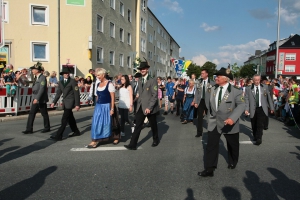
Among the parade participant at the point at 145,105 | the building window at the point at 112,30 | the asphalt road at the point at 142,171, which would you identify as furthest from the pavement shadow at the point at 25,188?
the building window at the point at 112,30

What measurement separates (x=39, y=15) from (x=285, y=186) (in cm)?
2263

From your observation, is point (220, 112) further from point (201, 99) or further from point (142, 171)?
point (201, 99)

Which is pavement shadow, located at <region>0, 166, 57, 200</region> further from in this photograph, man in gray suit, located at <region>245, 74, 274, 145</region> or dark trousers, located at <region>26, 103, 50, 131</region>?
man in gray suit, located at <region>245, 74, 274, 145</region>

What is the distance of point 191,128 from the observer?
30.1ft

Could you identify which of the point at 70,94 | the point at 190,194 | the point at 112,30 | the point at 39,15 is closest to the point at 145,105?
the point at 70,94

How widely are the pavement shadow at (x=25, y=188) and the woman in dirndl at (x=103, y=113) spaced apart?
1800 millimetres

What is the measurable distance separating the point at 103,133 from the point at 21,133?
10.2ft

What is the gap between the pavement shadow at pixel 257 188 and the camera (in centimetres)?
362

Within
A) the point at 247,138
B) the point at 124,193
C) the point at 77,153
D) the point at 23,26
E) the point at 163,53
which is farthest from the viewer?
the point at 163,53

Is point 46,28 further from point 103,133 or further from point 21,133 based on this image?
point 103,133

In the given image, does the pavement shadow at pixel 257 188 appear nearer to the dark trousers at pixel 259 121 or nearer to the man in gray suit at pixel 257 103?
the dark trousers at pixel 259 121

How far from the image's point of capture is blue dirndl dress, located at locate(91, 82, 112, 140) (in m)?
6.09

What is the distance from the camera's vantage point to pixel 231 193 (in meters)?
3.72

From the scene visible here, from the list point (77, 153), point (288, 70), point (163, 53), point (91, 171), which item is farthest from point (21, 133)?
point (288, 70)
